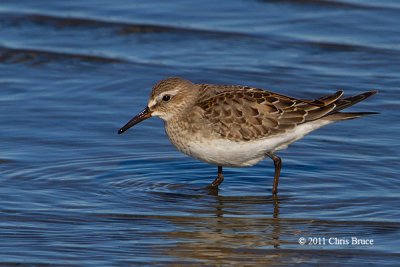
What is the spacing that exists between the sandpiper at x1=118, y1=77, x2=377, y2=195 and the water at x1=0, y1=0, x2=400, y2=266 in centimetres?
47

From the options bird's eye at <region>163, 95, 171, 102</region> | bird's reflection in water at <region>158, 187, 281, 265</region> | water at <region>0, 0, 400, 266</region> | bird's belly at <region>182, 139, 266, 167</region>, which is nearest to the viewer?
bird's reflection in water at <region>158, 187, 281, 265</region>

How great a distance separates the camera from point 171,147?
12477 mm

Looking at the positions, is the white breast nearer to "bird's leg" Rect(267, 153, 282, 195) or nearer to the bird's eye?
"bird's leg" Rect(267, 153, 282, 195)

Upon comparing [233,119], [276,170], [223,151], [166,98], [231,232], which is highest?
[166,98]

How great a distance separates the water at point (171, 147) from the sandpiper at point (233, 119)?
1.55 feet

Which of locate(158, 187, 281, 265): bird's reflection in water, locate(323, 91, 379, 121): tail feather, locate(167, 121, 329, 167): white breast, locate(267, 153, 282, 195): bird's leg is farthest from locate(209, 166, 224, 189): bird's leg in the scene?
locate(323, 91, 379, 121): tail feather

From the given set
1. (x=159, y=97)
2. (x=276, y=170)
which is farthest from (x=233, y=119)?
(x=159, y=97)

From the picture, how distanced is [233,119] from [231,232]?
5.10 ft

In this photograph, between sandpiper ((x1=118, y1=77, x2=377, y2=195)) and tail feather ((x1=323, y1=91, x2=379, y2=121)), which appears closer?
sandpiper ((x1=118, y1=77, x2=377, y2=195))

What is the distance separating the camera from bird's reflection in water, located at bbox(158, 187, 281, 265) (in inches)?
355

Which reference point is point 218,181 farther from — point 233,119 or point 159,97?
point 159,97

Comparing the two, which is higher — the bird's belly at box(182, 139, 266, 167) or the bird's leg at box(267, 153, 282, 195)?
the bird's belly at box(182, 139, 266, 167)

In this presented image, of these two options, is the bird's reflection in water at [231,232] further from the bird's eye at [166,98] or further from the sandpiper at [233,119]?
the bird's eye at [166,98]

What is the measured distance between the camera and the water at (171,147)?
9359 millimetres
